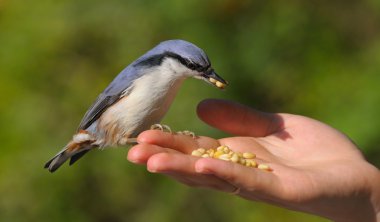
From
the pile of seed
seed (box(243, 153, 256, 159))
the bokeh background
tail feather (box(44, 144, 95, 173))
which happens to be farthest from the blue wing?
the bokeh background

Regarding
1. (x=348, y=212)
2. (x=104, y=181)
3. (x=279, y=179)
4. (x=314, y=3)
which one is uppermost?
(x=314, y=3)

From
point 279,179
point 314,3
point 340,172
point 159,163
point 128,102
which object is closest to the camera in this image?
point 159,163

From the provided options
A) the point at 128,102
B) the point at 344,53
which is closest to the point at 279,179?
the point at 128,102

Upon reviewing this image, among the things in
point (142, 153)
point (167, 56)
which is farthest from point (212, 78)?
point (142, 153)

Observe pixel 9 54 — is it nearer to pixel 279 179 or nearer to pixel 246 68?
pixel 246 68

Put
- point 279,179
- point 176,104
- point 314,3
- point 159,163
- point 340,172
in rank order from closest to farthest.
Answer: point 159,163 → point 279,179 → point 340,172 → point 176,104 → point 314,3

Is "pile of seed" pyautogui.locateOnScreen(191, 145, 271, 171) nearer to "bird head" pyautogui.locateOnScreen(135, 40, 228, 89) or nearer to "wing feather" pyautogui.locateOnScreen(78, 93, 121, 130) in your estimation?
"bird head" pyautogui.locateOnScreen(135, 40, 228, 89)

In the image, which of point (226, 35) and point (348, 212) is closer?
point (348, 212)
